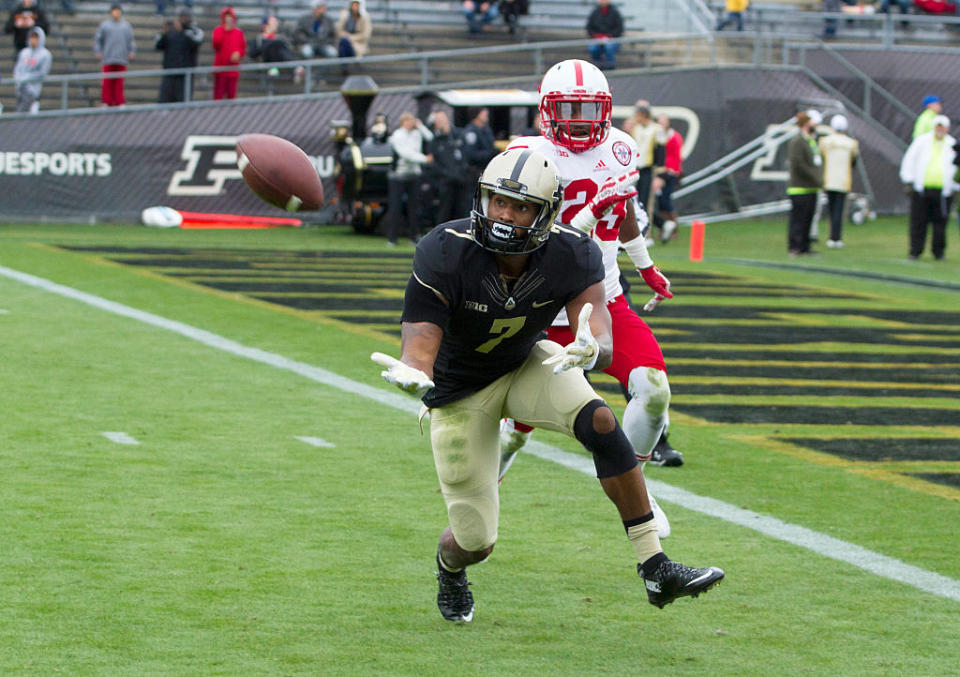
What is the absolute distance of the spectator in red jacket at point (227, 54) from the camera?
24.0 meters

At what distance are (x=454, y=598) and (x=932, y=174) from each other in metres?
16.3

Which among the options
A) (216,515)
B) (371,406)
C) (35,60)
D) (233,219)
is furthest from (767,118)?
(216,515)

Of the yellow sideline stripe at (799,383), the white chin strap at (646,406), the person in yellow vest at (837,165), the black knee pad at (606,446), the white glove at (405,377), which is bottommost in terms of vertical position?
the person in yellow vest at (837,165)

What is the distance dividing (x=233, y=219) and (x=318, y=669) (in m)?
19.7

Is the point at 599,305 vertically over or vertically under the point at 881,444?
over

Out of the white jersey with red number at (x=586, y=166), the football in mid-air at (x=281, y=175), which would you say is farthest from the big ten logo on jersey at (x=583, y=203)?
the football in mid-air at (x=281, y=175)

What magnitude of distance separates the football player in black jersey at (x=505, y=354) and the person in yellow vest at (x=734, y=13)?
24.6m

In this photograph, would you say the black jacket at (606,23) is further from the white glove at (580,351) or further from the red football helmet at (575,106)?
the white glove at (580,351)

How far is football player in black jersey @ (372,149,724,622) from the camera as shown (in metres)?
4.87

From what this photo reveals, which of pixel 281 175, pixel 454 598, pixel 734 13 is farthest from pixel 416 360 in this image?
pixel 734 13

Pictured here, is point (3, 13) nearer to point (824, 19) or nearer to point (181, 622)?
point (824, 19)

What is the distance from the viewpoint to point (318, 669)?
4566 mm

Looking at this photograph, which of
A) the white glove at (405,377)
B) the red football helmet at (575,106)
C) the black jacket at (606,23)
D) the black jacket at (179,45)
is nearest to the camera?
the white glove at (405,377)

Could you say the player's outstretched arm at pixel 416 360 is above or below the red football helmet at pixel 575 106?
below
